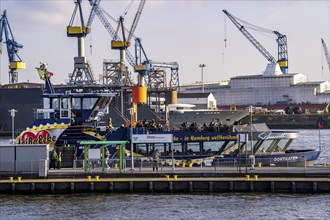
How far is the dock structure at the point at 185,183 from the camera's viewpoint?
51125 mm

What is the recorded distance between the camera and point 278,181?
168 ft

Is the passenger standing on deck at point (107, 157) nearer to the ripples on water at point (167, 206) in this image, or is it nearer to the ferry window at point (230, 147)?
the ripples on water at point (167, 206)

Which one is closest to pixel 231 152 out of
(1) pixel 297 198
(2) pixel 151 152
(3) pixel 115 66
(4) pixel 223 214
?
(2) pixel 151 152

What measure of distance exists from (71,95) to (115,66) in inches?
4874

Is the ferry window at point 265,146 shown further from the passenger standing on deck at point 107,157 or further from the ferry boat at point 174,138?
the passenger standing on deck at point 107,157

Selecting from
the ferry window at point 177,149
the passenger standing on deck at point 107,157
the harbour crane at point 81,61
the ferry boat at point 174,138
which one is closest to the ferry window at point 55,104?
the ferry boat at point 174,138

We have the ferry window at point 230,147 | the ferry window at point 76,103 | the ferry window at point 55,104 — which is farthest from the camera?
the ferry window at point 55,104

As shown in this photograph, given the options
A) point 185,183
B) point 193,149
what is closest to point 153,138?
point 193,149

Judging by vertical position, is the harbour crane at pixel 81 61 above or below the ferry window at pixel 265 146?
above

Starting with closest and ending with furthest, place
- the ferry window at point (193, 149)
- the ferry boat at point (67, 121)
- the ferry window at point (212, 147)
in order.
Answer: the ferry window at point (212, 147) < the ferry window at point (193, 149) < the ferry boat at point (67, 121)

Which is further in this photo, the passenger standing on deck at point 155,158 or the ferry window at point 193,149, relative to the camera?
the ferry window at point 193,149

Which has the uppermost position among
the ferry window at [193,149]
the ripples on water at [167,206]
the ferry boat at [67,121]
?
the ferry boat at [67,121]

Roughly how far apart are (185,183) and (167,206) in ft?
16.6

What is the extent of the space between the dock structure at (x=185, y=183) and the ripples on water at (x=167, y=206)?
78cm
